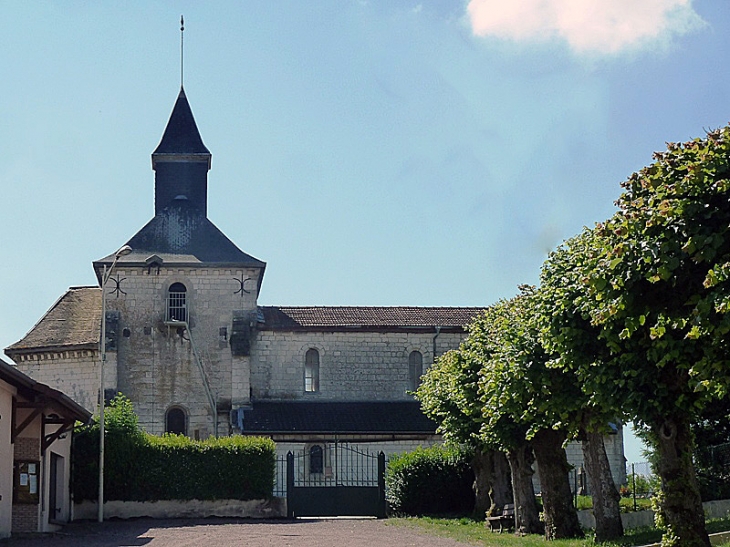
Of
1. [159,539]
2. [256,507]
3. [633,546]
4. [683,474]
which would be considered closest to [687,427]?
[683,474]

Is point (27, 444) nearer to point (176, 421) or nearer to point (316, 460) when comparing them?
point (176, 421)

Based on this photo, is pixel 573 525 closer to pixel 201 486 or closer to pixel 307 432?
pixel 201 486

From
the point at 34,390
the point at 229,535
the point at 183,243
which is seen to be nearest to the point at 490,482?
the point at 229,535

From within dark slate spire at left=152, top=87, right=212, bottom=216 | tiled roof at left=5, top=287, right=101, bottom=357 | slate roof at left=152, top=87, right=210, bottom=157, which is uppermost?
slate roof at left=152, top=87, right=210, bottom=157

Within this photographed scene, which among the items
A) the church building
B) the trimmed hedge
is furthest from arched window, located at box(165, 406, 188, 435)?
the trimmed hedge

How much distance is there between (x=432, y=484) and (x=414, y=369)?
41.2 ft

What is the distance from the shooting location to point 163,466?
1198 inches

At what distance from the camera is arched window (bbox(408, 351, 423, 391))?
1692 inches

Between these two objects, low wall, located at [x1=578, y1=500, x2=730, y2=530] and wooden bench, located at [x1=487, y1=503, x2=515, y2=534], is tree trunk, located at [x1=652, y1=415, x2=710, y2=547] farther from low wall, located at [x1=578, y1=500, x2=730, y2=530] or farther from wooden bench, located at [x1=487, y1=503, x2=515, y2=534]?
wooden bench, located at [x1=487, y1=503, x2=515, y2=534]

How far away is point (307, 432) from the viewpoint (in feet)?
128

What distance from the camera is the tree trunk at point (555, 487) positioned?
20.1 m

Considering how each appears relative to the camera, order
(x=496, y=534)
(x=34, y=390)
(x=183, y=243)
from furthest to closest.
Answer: (x=183, y=243) → (x=496, y=534) → (x=34, y=390)

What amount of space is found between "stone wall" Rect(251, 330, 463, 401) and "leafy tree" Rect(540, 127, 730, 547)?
28560mm

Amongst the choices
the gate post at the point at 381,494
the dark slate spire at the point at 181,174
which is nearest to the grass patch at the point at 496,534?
the gate post at the point at 381,494
